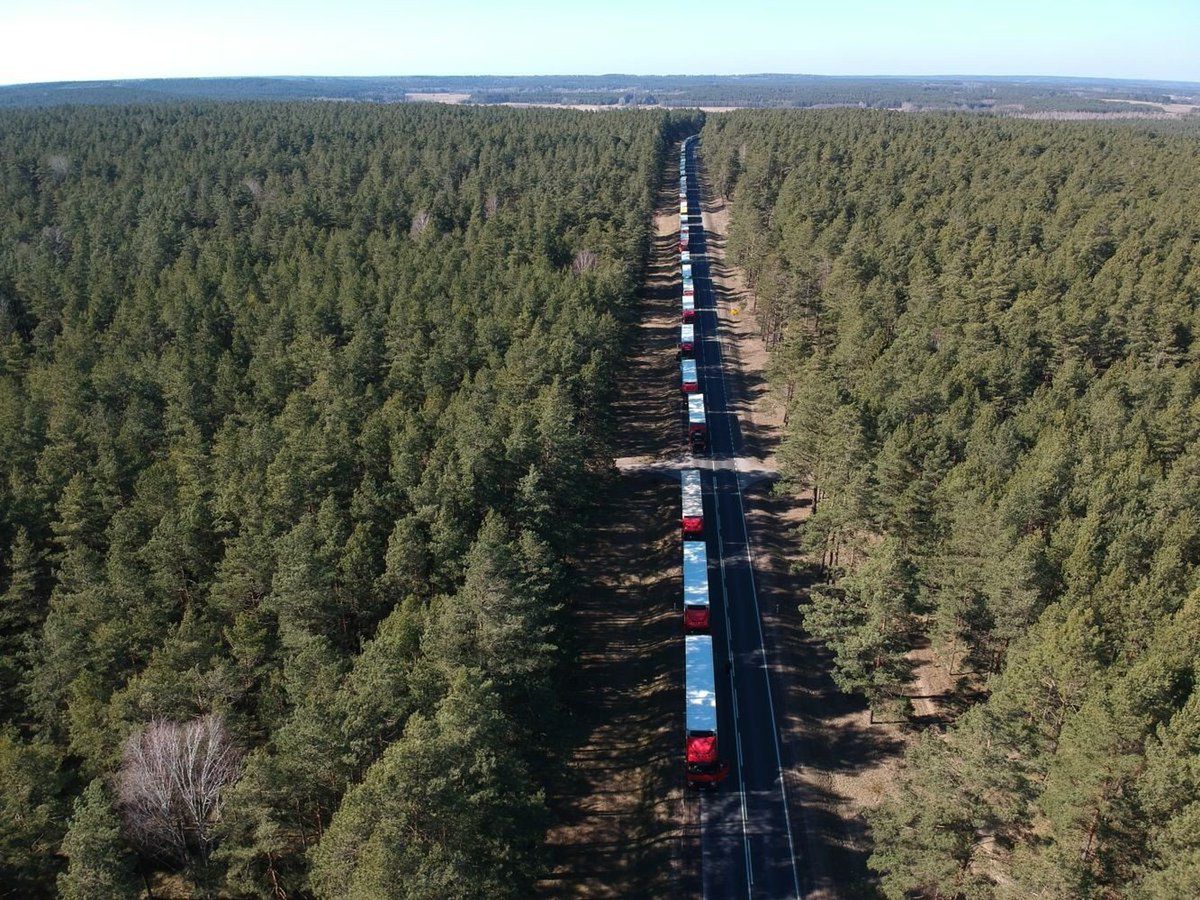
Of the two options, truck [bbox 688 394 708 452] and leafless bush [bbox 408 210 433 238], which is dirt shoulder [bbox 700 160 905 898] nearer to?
truck [bbox 688 394 708 452]

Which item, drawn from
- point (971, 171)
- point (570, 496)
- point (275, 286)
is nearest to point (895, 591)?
point (570, 496)

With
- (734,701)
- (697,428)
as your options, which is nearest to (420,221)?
(697,428)

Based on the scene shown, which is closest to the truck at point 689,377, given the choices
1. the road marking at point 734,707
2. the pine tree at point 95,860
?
the road marking at point 734,707

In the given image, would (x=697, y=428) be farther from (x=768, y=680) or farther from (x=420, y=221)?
(x=420, y=221)

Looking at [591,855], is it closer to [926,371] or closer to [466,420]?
[466,420]

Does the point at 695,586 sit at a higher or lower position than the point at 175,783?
lower
